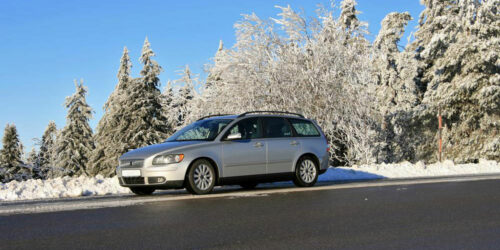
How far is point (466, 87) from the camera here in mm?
34688

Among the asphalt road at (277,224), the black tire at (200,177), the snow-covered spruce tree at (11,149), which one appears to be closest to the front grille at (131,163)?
the black tire at (200,177)

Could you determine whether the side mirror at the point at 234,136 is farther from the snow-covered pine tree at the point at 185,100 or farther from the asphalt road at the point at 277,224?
the snow-covered pine tree at the point at 185,100

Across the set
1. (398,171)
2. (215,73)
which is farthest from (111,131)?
(398,171)

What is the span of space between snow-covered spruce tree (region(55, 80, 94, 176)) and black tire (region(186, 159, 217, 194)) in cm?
4983

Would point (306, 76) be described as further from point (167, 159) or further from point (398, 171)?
point (167, 159)

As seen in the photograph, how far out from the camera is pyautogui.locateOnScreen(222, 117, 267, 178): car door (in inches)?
481

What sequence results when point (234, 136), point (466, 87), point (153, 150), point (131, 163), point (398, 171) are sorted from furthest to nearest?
1. point (466, 87)
2. point (398, 171)
3. point (234, 136)
4. point (131, 163)
5. point (153, 150)

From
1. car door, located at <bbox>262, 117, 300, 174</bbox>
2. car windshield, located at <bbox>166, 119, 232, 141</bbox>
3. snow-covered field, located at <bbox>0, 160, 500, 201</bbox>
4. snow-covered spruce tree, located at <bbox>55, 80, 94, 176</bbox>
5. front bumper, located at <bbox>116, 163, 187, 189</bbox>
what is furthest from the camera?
snow-covered spruce tree, located at <bbox>55, 80, 94, 176</bbox>

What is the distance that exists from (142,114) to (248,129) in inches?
1472

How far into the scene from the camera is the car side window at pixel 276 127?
520 inches

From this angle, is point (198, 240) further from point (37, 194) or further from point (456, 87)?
point (456, 87)

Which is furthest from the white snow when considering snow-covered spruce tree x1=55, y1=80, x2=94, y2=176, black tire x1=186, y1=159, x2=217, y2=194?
snow-covered spruce tree x1=55, y1=80, x2=94, y2=176

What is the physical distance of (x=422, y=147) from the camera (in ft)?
128

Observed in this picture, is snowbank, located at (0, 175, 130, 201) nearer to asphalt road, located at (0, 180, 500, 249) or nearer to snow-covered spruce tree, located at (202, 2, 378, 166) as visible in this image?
asphalt road, located at (0, 180, 500, 249)
